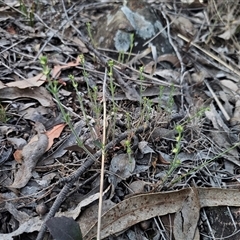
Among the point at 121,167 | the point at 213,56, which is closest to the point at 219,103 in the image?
the point at 213,56

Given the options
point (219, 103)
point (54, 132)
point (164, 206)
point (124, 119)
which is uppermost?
point (54, 132)

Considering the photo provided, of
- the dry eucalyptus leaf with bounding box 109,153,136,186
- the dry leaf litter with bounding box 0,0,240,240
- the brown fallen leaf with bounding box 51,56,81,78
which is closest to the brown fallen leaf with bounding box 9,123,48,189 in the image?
the dry leaf litter with bounding box 0,0,240,240

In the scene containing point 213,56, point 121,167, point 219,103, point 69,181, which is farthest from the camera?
point 213,56

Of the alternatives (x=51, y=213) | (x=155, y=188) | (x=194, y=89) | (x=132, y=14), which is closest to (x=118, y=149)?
(x=155, y=188)

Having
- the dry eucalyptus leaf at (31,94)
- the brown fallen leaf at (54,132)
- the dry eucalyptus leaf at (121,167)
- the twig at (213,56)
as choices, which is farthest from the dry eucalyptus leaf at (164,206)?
the twig at (213,56)

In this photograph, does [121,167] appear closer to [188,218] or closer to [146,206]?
[146,206]

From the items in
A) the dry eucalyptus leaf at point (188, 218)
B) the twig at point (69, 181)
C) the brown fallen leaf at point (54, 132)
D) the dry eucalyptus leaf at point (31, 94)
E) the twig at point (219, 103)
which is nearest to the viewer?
Answer: the twig at point (69, 181)

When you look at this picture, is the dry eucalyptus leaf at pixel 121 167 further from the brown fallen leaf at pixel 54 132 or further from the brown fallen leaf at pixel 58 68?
the brown fallen leaf at pixel 58 68

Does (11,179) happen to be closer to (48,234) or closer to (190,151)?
(48,234)
